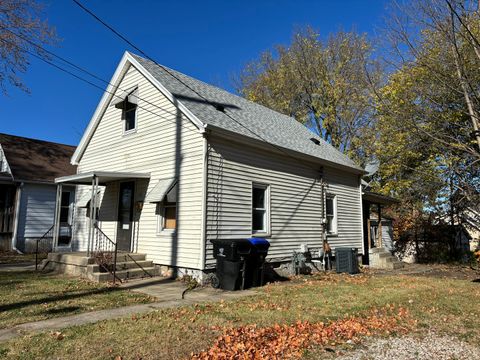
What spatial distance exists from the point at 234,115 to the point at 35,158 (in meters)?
13.3

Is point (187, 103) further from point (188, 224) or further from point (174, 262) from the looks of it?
point (174, 262)

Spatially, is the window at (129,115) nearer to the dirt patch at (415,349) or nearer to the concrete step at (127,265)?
the concrete step at (127,265)

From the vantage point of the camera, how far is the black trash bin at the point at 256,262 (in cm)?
984

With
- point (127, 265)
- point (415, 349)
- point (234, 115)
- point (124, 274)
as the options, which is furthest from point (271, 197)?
point (415, 349)

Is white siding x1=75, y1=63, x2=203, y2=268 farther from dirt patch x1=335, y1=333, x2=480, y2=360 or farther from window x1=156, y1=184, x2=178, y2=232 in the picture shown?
dirt patch x1=335, y1=333, x2=480, y2=360

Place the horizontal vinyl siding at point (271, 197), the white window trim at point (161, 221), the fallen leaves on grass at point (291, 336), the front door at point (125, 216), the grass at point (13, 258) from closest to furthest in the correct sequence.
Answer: the fallen leaves on grass at point (291, 336) < the horizontal vinyl siding at point (271, 197) < the white window trim at point (161, 221) < the front door at point (125, 216) < the grass at point (13, 258)

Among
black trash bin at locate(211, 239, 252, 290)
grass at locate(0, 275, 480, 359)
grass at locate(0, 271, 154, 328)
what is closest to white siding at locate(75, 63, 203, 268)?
black trash bin at locate(211, 239, 252, 290)

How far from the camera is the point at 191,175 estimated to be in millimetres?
10531

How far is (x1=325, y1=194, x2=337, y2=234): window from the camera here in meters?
15.6

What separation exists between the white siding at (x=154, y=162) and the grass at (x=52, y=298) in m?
2.19

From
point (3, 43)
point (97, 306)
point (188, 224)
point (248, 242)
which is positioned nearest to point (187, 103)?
point (188, 224)

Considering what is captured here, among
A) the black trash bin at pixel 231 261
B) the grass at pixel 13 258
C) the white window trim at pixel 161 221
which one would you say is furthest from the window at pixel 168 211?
the grass at pixel 13 258

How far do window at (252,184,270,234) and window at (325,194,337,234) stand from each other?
4384 mm

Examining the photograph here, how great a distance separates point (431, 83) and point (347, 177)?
5.55 m
